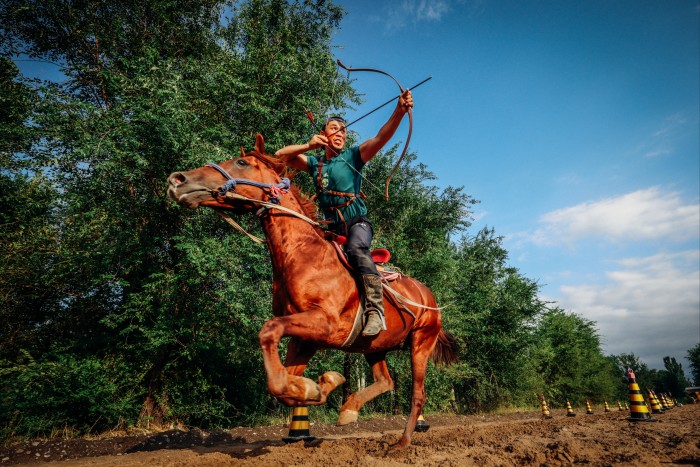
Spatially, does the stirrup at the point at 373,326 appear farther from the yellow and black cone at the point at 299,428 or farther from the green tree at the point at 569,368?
the green tree at the point at 569,368

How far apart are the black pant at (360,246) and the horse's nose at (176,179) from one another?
1991 mm

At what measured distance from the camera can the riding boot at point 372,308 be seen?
396 cm

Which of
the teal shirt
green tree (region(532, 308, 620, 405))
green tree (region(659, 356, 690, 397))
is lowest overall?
green tree (region(659, 356, 690, 397))

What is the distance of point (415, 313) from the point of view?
5.11 metres

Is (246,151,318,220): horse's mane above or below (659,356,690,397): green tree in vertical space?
above

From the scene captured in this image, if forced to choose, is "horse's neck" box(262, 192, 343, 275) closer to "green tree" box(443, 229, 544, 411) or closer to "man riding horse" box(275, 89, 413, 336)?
"man riding horse" box(275, 89, 413, 336)

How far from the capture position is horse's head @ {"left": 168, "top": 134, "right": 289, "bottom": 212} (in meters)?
3.51

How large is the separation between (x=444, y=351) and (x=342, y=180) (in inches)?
155

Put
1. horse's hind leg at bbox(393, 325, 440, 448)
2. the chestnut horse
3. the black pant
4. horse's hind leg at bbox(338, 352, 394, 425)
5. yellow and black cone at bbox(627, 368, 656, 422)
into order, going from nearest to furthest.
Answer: the chestnut horse
horse's hind leg at bbox(338, 352, 394, 425)
the black pant
horse's hind leg at bbox(393, 325, 440, 448)
yellow and black cone at bbox(627, 368, 656, 422)

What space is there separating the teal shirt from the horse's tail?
3.07m

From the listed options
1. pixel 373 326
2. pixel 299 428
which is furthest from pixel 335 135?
pixel 299 428

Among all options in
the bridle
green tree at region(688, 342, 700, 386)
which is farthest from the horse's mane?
green tree at region(688, 342, 700, 386)

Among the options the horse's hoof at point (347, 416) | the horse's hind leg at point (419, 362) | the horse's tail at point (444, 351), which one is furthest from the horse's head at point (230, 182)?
the horse's tail at point (444, 351)

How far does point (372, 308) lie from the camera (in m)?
3.97
